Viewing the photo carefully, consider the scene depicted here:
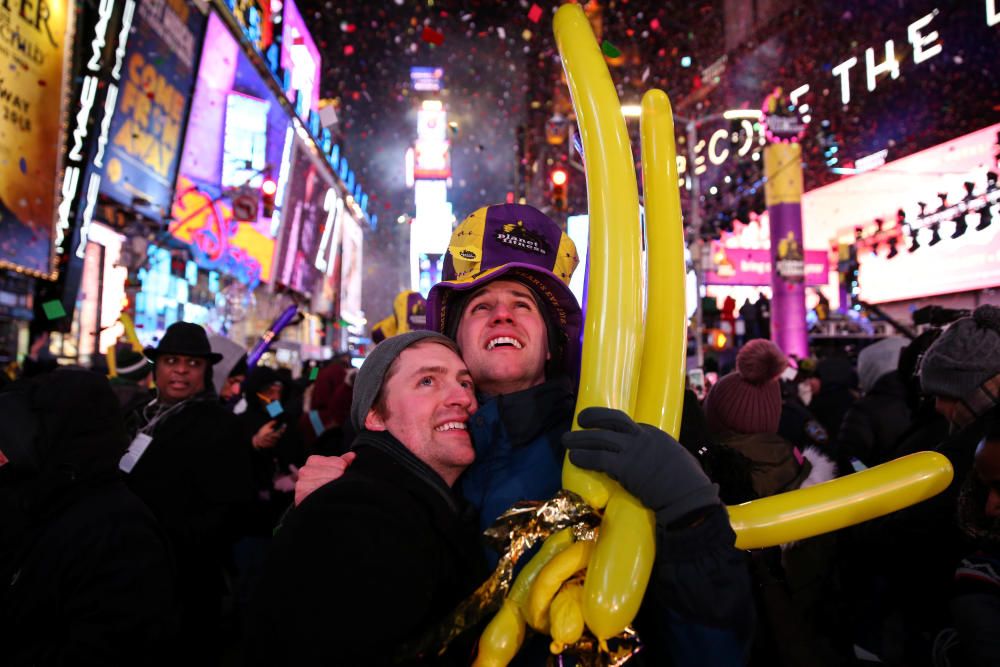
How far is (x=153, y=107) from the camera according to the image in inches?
589

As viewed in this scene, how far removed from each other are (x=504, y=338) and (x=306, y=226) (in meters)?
32.7

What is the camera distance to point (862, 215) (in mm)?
24969

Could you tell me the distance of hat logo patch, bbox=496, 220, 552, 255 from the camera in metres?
2.24

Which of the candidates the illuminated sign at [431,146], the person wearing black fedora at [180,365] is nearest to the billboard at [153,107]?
the person wearing black fedora at [180,365]

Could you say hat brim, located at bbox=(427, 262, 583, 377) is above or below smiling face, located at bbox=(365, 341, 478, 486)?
above

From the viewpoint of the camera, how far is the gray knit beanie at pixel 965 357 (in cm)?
270

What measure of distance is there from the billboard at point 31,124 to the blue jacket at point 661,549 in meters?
11.5

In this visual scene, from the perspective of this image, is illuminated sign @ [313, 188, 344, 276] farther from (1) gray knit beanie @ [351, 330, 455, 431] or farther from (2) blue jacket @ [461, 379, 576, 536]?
(2) blue jacket @ [461, 379, 576, 536]

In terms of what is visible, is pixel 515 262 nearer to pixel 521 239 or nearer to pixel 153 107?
pixel 521 239

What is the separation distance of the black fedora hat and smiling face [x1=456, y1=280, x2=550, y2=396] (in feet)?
10.2

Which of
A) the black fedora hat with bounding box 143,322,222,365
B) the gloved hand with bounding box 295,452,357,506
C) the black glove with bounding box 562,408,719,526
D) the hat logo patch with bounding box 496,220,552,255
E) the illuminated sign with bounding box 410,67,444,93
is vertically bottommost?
the gloved hand with bounding box 295,452,357,506

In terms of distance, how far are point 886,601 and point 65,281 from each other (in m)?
13.5

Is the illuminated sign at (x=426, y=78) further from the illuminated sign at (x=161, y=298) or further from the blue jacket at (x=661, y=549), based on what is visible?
the blue jacket at (x=661, y=549)

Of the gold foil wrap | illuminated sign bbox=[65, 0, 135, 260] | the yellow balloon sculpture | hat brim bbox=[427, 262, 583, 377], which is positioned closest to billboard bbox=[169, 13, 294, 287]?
illuminated sign bbox=[65, 0, 135, 260]
